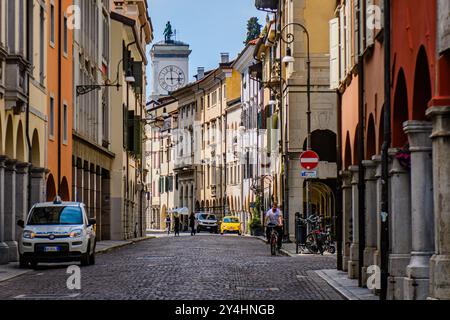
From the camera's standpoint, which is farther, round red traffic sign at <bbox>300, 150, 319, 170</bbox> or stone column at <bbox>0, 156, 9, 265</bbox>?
round red traffic sign at <bbox>300, 150, 319, 170</bbox>

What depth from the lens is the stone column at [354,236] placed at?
27.1 meters

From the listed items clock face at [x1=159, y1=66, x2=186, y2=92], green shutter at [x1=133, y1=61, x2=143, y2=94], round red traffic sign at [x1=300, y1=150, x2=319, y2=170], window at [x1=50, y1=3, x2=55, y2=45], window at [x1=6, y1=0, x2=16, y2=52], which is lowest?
round red traffic sign at [x1=300, y1=150, x2=319, y2=170]

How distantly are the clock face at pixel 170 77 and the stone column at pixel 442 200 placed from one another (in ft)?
525

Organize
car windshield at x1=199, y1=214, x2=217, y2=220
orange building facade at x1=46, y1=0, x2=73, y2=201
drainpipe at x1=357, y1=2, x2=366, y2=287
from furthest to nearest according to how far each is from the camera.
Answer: car windshield at x1=199, y1=214, x2=217, y2=220 < orange building facade at x1=46, y1=0, x2=73, y2=201 < drainpipe at x1=357, y1=2, x2=366, y2=287

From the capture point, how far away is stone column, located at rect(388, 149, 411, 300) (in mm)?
20125

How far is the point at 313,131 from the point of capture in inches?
2376

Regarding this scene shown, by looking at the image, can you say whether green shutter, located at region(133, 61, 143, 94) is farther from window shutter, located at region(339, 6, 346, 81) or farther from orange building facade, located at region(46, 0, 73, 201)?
window shutter, located at region(339, 6, 346, 81)

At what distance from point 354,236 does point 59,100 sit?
20577mm

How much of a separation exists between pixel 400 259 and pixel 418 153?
8.63ft

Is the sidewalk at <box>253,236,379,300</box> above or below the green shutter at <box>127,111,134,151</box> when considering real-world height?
below

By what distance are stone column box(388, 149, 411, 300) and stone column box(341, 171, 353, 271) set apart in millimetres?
8526

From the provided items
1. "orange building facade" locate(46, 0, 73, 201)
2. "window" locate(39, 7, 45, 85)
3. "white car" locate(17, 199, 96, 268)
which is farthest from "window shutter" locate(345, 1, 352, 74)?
"orange building facade" locate(46, 0, 73, 201)
